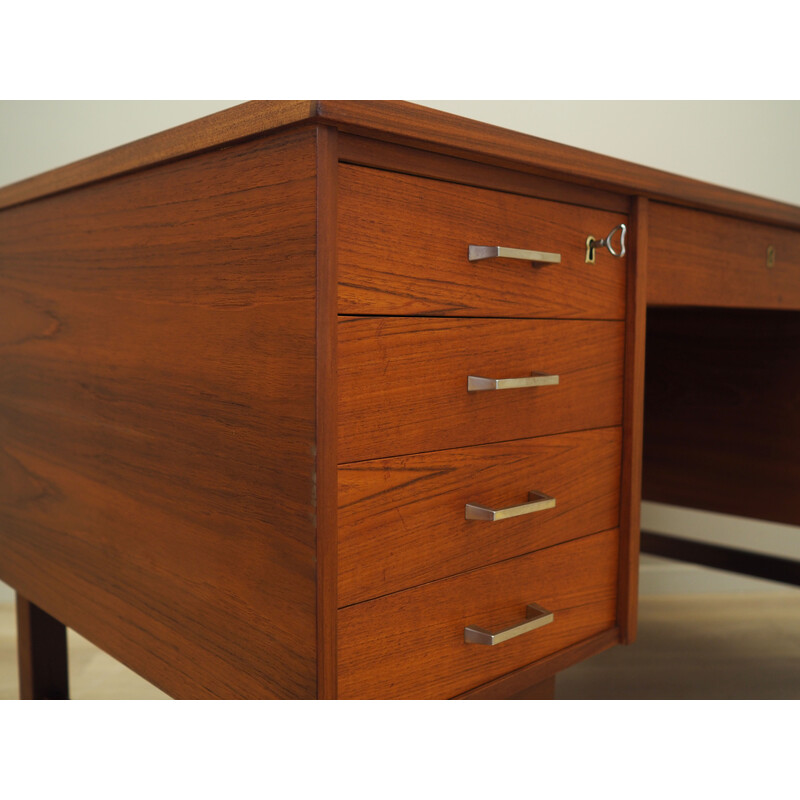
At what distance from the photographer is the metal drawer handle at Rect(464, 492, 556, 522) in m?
0.77

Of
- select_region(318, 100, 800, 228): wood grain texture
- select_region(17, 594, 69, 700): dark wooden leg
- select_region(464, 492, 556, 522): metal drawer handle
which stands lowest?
select_region(17, 594, 69, 700): dark wooden leg

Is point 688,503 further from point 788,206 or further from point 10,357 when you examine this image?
point 10,357

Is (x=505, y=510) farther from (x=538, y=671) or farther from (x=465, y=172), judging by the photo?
(x=465, y=172)

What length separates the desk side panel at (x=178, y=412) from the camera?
0.66 m

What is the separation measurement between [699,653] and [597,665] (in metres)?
0.27

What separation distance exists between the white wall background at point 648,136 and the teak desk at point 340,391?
0.92 metres

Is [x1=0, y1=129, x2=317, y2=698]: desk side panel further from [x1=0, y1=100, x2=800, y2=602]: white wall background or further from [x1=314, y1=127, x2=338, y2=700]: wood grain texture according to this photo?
[x1=0, y1=100, x2=800, y2=602]: white wall background

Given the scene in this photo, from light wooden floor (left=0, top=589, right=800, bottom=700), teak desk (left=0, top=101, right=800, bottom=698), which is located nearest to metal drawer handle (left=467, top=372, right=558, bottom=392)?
teak desk (left=0, top=101, right=800, bottom=698)

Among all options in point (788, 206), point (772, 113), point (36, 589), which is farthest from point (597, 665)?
point (772, 113)

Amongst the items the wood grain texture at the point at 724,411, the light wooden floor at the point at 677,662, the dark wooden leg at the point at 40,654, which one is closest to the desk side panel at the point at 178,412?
the dark wooden leg at the point at 40,654

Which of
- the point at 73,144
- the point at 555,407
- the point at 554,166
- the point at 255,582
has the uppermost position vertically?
the point at 73,144

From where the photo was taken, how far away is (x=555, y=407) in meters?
Result: 0.87

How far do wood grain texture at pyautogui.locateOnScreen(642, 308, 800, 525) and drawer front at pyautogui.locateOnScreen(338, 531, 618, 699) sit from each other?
35.3 inches

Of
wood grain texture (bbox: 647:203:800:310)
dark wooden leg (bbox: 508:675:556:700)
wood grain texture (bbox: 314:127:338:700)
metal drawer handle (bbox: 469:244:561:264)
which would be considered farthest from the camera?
wood grain texture (bbox: 647:203:800:310)
